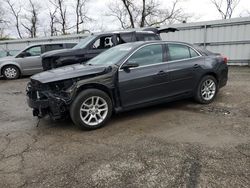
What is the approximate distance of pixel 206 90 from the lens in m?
5.77

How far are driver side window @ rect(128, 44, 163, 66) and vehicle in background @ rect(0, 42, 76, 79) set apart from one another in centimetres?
782

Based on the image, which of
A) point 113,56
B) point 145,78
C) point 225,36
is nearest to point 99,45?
point 113,56

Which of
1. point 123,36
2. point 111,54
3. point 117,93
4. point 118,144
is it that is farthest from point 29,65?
point 118,144

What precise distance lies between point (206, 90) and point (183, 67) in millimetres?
937

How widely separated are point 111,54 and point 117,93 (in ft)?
3.74

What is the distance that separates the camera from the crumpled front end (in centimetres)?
421

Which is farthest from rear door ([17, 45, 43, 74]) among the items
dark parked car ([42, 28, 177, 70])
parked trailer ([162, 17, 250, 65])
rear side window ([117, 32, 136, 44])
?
parked trailer ([162, 17, 250, 65])

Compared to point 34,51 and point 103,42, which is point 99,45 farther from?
point 34,51

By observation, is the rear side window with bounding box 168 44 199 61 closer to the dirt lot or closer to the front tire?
the dirt lot

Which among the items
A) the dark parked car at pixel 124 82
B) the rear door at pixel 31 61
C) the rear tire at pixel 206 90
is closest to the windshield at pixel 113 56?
the dark parked car at pixel 124 82

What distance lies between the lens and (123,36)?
8.79 meters

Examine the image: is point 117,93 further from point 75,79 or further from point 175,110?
point 175,110

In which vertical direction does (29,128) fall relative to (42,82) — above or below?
below

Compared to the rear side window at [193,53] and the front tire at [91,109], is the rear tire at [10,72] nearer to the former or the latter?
the front tire at [91,109]
